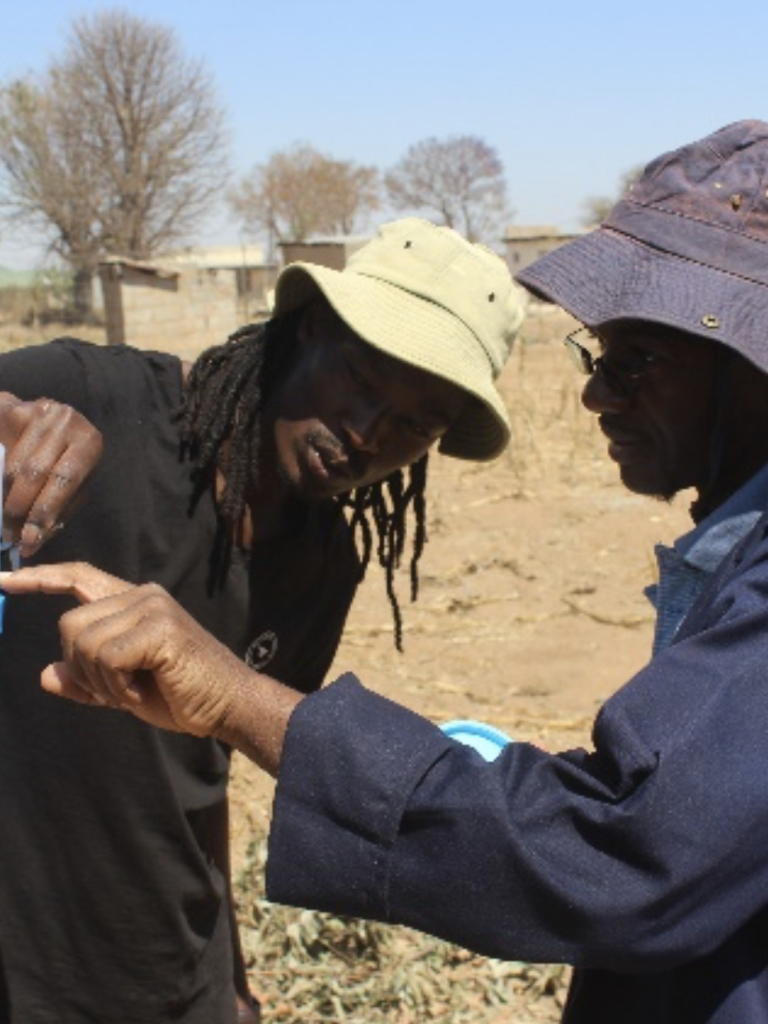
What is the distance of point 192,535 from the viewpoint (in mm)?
2469

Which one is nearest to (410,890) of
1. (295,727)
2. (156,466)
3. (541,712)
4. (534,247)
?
(295,727)

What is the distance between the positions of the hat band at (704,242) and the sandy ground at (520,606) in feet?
8.43

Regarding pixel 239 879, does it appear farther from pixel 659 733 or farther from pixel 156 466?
pixel 659 733

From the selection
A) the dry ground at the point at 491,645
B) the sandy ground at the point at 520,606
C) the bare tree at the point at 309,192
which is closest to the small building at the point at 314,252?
the dry ground at the point at 491,645

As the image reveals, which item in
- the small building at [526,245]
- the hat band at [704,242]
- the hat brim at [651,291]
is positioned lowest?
the small building at [526,245]

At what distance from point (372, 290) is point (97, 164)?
38.9 m

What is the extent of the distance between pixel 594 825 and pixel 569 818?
28mm

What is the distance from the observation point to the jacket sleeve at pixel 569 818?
1.28 meters

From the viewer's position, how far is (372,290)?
2479mm

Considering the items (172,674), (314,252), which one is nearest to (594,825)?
(172,674)

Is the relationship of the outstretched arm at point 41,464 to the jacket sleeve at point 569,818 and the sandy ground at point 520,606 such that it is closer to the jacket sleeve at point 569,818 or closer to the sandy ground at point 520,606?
the jacket sleeve at point 569,818

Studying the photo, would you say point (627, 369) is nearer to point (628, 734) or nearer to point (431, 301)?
point (628, 734)

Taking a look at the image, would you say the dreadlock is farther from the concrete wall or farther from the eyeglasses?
the concrete wall

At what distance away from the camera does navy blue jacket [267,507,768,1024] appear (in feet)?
4.22
